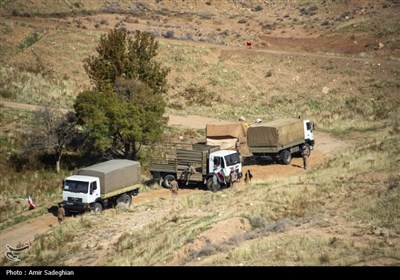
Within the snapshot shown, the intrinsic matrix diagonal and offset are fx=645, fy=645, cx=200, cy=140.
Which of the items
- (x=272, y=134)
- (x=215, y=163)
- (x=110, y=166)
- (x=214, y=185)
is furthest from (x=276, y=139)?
(x=110, y=166)

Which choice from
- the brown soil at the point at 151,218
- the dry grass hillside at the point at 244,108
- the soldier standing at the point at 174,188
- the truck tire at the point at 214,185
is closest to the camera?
the dry grass hillside at the point at 244,108

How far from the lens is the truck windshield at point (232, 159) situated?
35.8 m

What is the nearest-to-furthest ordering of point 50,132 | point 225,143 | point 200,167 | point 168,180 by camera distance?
point 200,167 < point 168,180 < point 50,132 < point 225,143

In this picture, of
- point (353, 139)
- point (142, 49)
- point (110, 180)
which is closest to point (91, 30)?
point (142, 49)

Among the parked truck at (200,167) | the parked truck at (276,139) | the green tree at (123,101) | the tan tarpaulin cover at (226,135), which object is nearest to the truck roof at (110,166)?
the parked truck at (200,167)

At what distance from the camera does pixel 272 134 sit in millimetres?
40281

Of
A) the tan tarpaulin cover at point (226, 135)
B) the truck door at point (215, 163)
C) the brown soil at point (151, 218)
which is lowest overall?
the brown soil at point (151, 218)

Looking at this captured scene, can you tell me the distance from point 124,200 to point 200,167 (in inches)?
201

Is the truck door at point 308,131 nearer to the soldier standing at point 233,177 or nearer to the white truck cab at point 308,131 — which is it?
the white truck cab at point 308,131

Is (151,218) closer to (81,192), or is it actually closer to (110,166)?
(81,192)

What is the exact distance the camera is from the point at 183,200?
1310 inches

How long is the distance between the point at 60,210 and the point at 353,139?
2505cm

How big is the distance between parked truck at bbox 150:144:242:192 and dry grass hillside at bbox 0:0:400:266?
1.22 meters

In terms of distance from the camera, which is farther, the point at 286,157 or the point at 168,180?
the point at 286,157
